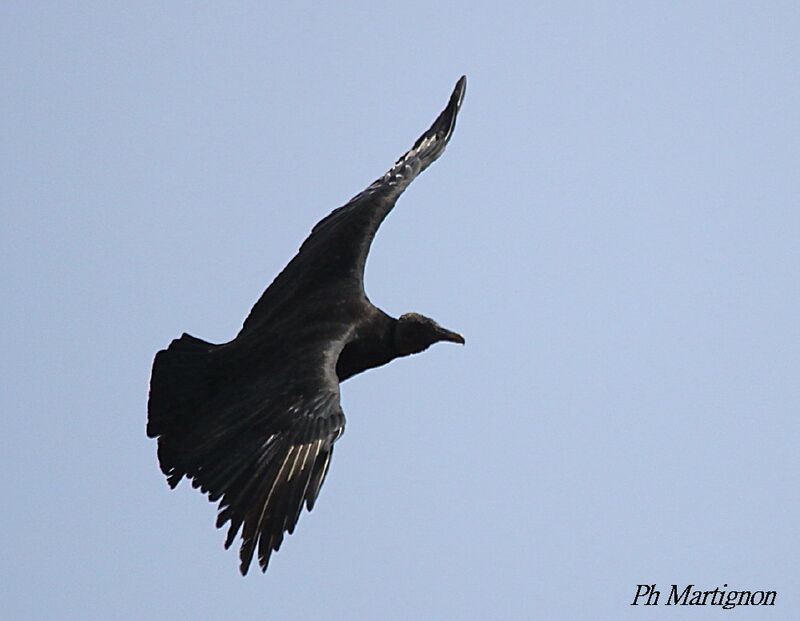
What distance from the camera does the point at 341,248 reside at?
12.6 m

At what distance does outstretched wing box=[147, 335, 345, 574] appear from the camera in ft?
32.7

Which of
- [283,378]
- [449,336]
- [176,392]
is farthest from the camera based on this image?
[449,336]

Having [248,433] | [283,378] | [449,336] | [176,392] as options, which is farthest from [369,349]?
[248,433]

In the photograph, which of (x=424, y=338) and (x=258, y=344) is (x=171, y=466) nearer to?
(x=258, y=344)

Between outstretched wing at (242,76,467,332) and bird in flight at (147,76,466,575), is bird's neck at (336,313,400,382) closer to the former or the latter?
bird in flight at (147,76,466,575)

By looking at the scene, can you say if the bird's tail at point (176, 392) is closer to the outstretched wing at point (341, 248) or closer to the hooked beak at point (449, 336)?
the outstretched wing at point (341, 248)

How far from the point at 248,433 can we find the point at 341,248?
8.08 ft

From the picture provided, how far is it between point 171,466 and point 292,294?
6.90ft

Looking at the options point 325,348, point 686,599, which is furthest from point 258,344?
point 686,599

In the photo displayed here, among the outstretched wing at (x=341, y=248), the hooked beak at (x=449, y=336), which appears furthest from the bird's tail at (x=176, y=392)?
the hooked beak at (x=449, y=336)

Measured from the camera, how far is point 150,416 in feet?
36.7

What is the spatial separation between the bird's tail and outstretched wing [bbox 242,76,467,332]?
0.66 metres

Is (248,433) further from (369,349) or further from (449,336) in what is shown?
(449,336)

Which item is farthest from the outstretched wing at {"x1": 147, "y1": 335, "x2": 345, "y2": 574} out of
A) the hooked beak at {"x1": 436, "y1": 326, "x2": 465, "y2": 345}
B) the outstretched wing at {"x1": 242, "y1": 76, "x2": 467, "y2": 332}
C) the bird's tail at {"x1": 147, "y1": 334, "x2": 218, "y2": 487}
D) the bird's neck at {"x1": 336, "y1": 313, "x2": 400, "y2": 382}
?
the hooked beak at {"x1": 436, "y1": 326, "x2": 465, "y2": 345}
